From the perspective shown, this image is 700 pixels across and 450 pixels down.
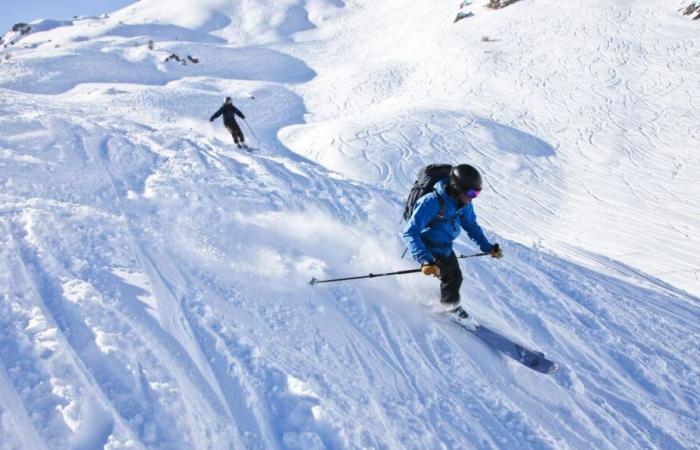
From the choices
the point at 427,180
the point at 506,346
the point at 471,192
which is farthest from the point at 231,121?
the point at 506,346

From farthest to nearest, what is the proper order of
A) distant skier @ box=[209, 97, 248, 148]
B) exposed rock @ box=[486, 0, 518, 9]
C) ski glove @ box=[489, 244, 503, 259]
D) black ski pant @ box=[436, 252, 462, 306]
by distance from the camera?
exposed rock @ box=[486, 0, 518, 9]
distant skier @ box=[209, 97, 248, 148]
ski glove @ box=[489, 244, 503, 259]
black ski pant @ box=[436, 252, 462, 306]

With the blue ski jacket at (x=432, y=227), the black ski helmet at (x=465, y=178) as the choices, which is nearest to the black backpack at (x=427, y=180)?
the blue ski jacket at (x=432, y=227)

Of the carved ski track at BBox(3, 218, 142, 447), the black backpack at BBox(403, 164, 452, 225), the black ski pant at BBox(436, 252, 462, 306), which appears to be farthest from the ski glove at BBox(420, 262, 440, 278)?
the carved ski track at BBox(3, 218, 142, 447)

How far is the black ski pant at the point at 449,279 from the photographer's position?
16.6ft

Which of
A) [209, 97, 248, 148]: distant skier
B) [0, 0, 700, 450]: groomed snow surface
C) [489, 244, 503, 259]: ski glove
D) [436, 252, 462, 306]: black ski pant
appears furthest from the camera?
[209, 97, 248, 148]: distant skier

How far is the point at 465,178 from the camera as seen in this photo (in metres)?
4.57

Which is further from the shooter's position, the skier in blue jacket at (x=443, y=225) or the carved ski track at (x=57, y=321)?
the skier in blue jacket at (x=443, y=225)

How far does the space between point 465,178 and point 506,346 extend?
2.04 meters

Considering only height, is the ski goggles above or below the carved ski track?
above

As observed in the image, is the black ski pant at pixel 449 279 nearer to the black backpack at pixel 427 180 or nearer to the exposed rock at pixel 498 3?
the black backpack at pixel 427 180

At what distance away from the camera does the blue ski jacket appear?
4.79m

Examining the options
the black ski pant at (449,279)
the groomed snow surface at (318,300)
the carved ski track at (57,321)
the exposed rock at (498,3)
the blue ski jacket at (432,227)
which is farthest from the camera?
the exposed rock at (498,3)

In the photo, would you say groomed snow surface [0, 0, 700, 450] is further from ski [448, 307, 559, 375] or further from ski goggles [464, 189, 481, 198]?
ski goggles [464, 189, 481, 198]

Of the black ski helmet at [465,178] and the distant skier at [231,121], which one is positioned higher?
the black ski helmet at [465,178]
